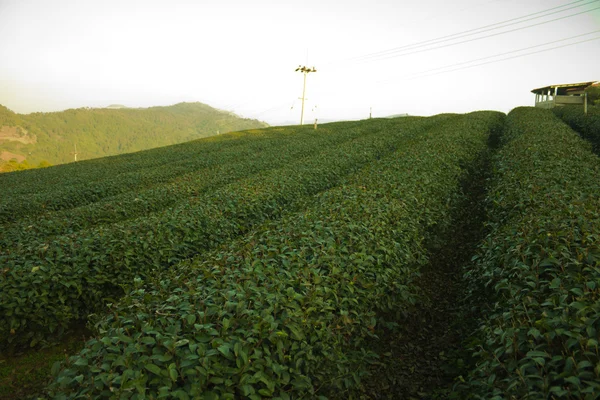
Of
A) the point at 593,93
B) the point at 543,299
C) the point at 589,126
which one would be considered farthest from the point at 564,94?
the point at 543,299

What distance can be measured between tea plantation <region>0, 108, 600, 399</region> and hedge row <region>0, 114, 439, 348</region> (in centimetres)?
4

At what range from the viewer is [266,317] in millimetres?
3703

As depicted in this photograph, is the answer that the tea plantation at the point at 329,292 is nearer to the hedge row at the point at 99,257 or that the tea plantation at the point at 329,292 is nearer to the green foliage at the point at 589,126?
the hedge row at the point at 99,257

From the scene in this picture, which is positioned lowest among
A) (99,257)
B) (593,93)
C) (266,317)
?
(99,257)

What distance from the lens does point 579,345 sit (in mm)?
3031

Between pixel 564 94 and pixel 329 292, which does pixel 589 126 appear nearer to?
pixel 329 292

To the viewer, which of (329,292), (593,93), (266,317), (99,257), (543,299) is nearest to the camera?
(266,317)

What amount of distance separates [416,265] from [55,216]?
12872 mm

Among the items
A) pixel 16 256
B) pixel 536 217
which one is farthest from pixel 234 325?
pixel 16 256

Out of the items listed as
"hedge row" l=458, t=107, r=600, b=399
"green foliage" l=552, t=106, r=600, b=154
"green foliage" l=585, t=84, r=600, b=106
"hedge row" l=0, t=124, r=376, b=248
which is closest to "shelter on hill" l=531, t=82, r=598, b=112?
"green foliage" l=585, t=84, r=600, b=106

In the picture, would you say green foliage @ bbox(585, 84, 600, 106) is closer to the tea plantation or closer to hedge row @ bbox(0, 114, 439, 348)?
the tea plantation

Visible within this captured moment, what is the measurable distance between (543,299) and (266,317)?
10.7 ft

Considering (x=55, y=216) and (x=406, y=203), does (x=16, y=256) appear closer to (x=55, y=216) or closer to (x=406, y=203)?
(x=55, y=216)

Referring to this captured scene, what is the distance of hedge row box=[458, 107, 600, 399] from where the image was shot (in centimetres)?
287
